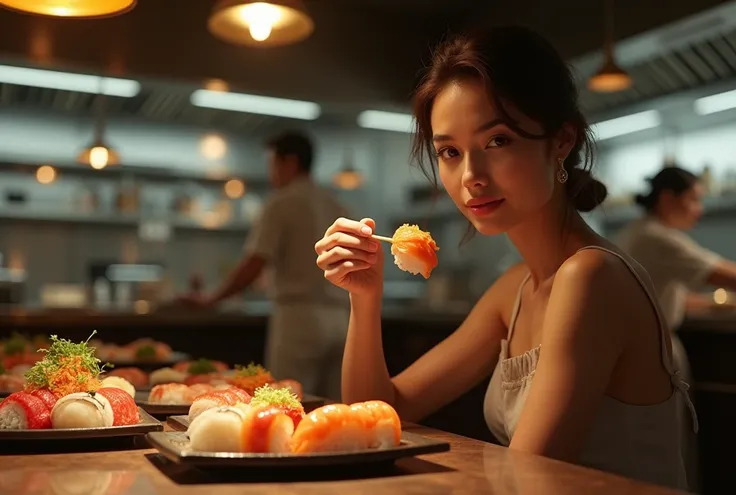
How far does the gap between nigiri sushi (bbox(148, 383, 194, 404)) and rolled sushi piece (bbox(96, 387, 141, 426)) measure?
34cm

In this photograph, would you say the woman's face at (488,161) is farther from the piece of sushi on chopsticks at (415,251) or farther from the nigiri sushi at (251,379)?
the nigiri sushi at (251,379)

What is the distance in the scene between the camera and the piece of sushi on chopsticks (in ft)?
5.08

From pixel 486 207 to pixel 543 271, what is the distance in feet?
0.99

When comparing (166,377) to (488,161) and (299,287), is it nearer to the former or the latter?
(488,161)

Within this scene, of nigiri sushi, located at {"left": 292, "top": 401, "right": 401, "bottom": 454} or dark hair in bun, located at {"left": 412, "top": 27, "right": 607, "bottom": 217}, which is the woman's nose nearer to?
dark hair in bun, located at {"left": 412, "top": 27, "right": 607, "bottom": 217}

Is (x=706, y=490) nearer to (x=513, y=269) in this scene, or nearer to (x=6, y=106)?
(x=513, y=269)

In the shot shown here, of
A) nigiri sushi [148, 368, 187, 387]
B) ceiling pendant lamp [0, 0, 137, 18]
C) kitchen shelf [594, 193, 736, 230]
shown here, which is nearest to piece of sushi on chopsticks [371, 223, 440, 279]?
ceiling pendant lamp [0, 0, 137, 18]

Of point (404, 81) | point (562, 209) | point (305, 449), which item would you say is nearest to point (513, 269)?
point (562, 209)

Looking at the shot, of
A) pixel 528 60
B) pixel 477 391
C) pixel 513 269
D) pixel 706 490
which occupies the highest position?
pixel 528 60

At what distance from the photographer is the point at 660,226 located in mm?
4535

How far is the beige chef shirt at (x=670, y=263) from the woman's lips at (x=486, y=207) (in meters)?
3.07

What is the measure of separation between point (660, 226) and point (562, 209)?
9.82 ft

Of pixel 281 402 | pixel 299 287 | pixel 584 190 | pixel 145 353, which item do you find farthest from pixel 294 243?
pixel 281 402

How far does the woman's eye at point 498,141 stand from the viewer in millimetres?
1581
